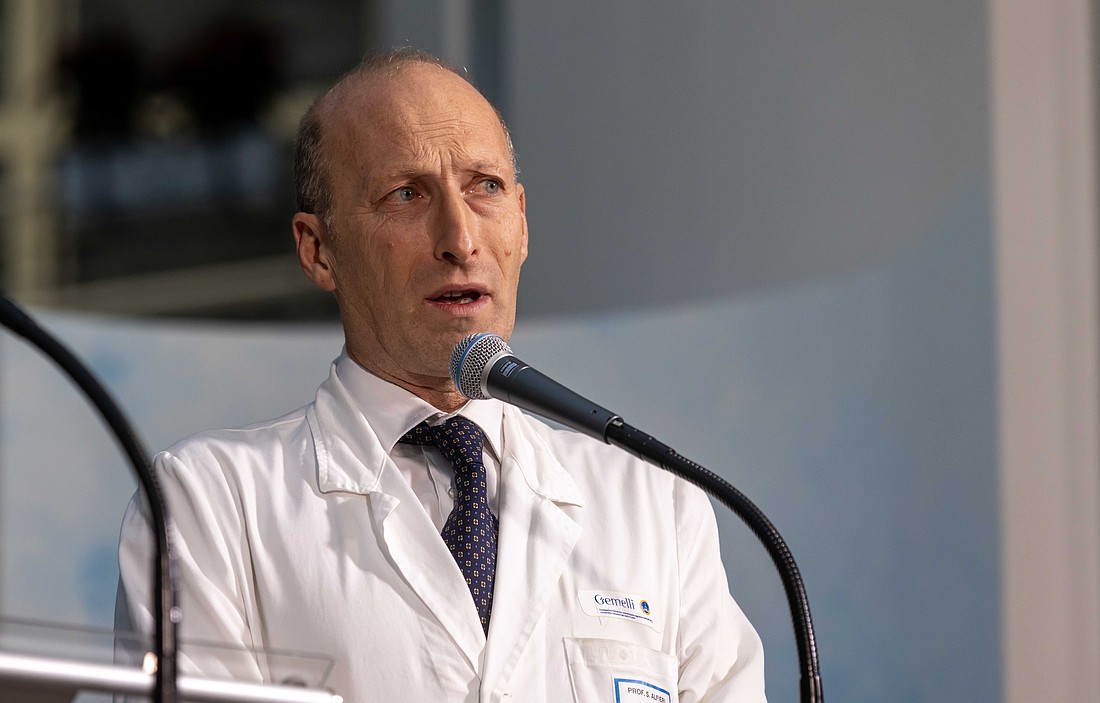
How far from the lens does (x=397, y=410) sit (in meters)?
1.66

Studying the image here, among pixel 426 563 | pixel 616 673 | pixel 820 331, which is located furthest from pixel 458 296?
pixel 820 331

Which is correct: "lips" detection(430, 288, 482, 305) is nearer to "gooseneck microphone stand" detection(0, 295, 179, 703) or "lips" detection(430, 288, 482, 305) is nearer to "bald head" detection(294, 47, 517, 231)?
"bald head" detection(294, 47, 517, 231)

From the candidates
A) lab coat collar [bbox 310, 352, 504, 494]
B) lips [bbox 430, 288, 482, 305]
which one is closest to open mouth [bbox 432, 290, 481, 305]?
lips [bbox 430, 288, 482, 305]

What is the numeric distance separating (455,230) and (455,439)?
241 millimetres

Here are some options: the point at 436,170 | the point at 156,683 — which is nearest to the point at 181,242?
the point at 436,170

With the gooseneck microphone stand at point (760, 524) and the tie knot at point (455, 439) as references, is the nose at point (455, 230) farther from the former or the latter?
the gooseneck microphone stand at point (760, 524)

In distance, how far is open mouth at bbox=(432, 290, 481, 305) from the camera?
165cm

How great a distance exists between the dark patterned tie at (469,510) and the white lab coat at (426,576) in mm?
21

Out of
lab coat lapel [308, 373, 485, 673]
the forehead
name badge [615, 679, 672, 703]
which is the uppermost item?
the forehead

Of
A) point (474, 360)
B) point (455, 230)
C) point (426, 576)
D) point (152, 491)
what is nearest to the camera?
point (152, 491)

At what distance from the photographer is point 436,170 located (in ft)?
5.50

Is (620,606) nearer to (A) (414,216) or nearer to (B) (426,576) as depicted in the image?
(B) (426,576)

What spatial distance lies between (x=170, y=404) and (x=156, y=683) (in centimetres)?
260

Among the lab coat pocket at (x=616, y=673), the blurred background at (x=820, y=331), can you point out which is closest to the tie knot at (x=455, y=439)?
the lab coat pocket at (x=616, y=673)
